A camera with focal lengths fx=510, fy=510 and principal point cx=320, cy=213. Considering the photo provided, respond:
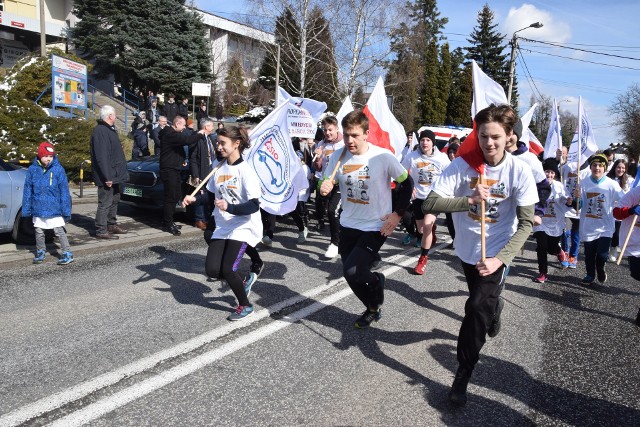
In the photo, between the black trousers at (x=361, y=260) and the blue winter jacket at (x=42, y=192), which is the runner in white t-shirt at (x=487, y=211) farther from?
the blue winter jacket at (x=42, y=192)

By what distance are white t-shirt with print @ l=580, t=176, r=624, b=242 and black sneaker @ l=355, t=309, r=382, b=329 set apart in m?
3.96

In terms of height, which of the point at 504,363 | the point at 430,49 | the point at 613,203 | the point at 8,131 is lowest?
the point at 504,363

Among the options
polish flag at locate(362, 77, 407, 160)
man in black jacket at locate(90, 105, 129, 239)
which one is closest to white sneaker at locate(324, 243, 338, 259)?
polish flag at locate(362, 77, 407, 160)

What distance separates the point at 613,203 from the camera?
7305 mm

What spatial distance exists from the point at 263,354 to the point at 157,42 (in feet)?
98.7

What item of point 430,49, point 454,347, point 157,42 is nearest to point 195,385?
point 454,347

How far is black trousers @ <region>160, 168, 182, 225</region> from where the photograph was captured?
910cm

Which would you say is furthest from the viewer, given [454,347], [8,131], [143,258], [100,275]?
[8,131]

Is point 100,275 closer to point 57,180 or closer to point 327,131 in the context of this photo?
point 57,180

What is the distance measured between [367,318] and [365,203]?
3.58 ft

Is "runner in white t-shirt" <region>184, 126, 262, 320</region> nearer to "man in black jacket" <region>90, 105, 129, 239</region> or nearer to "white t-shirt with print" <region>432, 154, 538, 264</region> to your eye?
"white t-shirt with print" <region>432, 154, 538, 264</region>

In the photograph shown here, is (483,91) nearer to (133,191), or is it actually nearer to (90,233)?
(90,233)

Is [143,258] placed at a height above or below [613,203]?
below

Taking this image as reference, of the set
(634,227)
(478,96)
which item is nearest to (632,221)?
(634,227)
